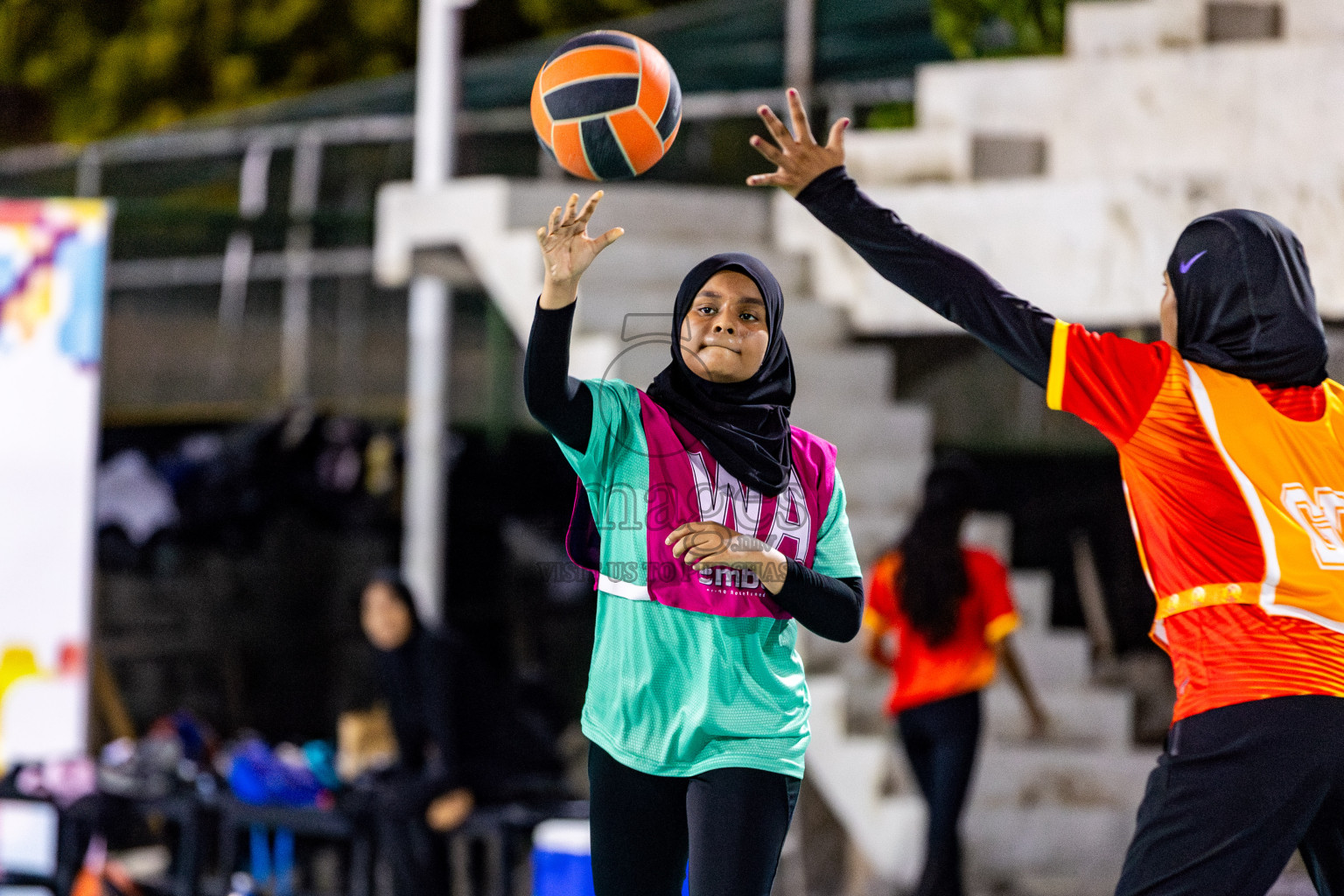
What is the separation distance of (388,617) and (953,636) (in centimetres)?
232

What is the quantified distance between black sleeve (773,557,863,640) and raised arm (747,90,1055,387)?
1.85ft

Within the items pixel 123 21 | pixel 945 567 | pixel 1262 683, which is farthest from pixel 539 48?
pixel 123 21

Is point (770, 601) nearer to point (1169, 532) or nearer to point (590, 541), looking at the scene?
point (590, 541)

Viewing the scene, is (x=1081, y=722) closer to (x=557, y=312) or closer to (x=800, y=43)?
(x=800, y=43)

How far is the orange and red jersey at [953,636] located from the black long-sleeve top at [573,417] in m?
3.15

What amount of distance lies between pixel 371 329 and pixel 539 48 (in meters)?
2.20

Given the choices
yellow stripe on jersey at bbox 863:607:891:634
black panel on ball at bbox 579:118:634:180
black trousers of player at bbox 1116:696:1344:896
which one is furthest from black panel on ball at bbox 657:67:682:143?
yellow stripe on jersey at bbox 863:607:891:634

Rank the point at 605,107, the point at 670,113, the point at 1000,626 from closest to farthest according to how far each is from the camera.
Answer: the point at 605,107 → the point at 670,113 → the point at 1000,626

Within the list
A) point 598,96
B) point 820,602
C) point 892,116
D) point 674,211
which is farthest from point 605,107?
point 892,116

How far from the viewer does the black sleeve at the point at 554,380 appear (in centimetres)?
307

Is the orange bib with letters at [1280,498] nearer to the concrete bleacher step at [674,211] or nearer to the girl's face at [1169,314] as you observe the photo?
the girl's face at [1169,314]

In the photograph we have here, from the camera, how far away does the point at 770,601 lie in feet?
10.6

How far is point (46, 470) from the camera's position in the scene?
6832 millimetres

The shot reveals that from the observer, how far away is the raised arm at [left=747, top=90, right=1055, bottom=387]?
3.12 m
